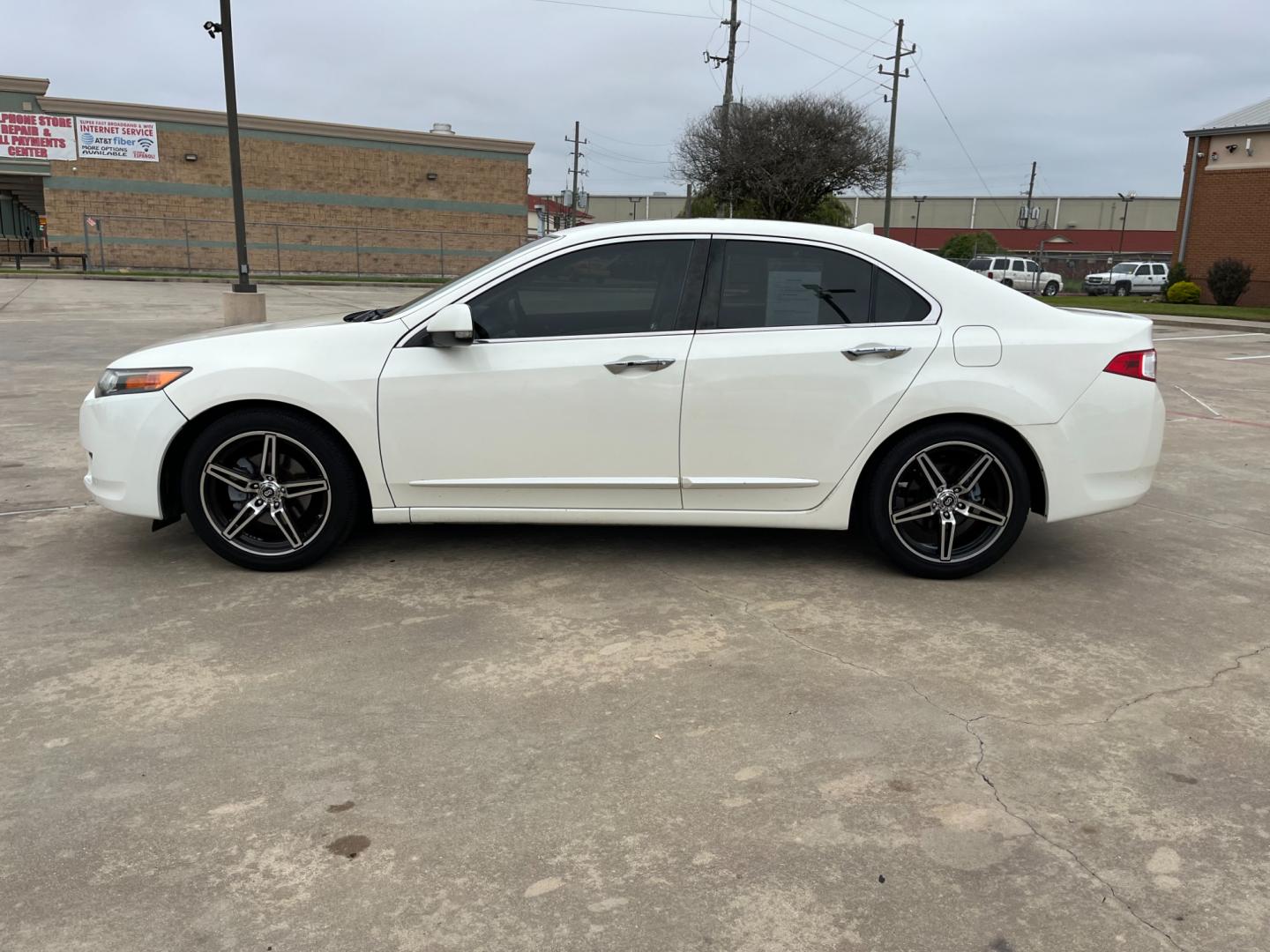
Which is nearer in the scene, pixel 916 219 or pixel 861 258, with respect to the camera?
pixel 861 258

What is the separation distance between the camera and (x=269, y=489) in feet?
14.7

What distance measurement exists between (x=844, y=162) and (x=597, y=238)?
32588 millimetres

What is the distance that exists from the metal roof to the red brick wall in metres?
0.41

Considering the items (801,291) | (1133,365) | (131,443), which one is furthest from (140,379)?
(1133,365)

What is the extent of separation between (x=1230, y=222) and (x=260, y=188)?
34.6 metres

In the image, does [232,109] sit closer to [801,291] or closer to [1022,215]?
[801,291]

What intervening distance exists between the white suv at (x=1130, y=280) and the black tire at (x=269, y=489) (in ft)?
142

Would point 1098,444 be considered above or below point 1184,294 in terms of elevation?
below

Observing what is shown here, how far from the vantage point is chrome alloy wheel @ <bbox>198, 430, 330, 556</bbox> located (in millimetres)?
4461

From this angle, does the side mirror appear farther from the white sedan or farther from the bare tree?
the bare tree

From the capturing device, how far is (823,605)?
429 centimetres

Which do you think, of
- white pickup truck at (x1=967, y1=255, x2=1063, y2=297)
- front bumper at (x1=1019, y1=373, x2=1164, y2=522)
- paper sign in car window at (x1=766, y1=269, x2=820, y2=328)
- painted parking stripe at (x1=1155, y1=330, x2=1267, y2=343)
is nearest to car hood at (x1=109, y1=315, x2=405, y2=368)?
paper sign in car window at (x1=766, y1=269, x2=820, y2=328)

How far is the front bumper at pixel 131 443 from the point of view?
14.4ft

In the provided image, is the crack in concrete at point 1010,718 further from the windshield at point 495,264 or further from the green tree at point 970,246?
the green tree at point 970,246
